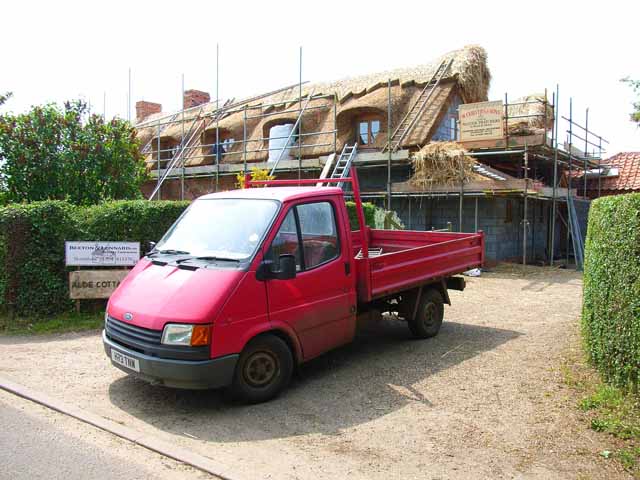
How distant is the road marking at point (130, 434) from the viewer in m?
3.87

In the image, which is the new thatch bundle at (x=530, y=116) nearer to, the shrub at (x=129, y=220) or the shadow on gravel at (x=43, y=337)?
the shrub at (x=129, y=220)

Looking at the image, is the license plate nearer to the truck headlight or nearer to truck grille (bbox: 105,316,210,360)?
truck grille (bbox: 105,316,210,360)

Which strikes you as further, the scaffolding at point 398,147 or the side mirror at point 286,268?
the scaffolding at point 398,147

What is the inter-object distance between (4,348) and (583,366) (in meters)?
7.15

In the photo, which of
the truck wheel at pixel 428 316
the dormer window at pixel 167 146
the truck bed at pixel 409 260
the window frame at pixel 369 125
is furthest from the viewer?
the dormer window at pixel 167 146

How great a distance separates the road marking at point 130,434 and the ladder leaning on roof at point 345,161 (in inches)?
464

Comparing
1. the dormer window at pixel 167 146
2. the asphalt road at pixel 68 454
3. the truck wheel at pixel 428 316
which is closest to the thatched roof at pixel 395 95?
the dormer window at pixel 167 146

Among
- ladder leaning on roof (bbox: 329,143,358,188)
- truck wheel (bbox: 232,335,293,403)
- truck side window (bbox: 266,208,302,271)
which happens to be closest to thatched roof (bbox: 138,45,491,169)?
ladder leaning on roof (bbox: 329,143,358,188)

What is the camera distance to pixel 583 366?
5.98 metres

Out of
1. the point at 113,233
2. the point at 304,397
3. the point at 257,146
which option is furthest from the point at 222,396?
the point at 257,146

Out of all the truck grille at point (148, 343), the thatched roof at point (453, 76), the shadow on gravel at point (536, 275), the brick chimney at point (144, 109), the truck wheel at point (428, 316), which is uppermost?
the brick chimney at point (144, 109)

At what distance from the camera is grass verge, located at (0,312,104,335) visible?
8008 mm

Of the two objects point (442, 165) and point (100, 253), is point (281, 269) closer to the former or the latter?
point (100, 253)

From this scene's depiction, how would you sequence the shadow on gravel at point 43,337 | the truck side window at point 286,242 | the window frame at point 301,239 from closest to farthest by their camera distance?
the truck side window at point 286,242 < the window frame at point 301,239 < the shadow on gravel at point 43,337
